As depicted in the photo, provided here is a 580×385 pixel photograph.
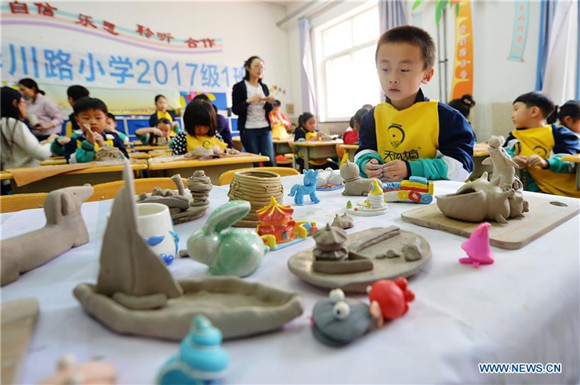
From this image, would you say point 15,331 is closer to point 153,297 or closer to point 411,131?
point 153,297

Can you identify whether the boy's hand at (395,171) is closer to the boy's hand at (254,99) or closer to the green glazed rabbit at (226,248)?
the green glazed rabbit at (226,248)

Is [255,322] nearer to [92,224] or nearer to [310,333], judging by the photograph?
[310,333]

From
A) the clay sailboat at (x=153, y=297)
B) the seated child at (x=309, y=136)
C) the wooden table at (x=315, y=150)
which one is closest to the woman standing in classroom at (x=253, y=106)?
the wooden table at (x=315, y=150)

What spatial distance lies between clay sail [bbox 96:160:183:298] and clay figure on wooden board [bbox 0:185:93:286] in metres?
0.23

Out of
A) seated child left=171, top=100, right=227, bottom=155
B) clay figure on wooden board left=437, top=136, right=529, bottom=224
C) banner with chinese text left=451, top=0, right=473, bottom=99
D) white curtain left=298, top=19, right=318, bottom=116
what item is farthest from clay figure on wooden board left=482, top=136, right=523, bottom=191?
white curtain left=298, top=19, right=318, bottom=116

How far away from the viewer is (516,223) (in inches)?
23.7

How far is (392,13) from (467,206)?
161 inches

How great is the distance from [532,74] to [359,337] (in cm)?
347

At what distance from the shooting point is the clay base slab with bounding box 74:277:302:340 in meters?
0.32

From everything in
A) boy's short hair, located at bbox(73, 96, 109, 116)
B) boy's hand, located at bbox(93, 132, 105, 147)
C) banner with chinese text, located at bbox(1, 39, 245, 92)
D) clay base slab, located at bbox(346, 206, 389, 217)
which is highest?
banner with chinese text, located at bbox(1, 39, 245, 92)

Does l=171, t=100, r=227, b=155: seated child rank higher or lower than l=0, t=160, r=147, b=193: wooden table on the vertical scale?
higher

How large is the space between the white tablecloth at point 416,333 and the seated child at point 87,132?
188 cm

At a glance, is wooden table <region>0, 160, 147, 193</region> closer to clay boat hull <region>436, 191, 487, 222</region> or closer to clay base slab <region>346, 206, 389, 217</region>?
clay base slab <region>346, 206, 389, 217</region>

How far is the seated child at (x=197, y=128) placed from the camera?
7.95ft
